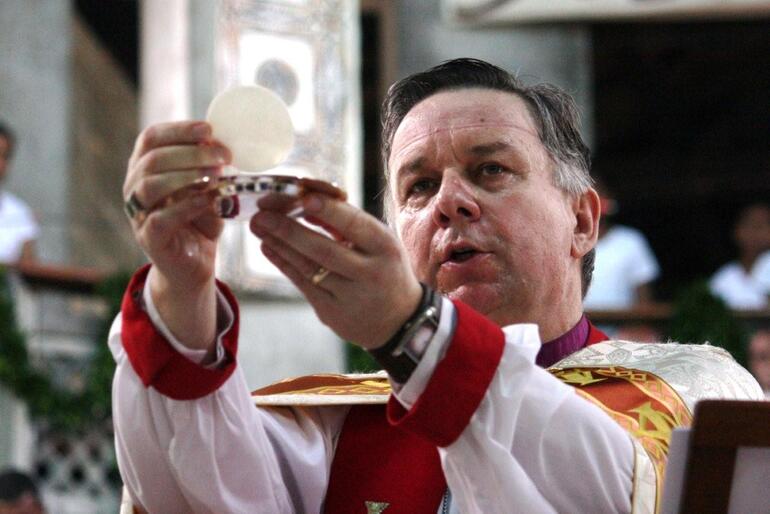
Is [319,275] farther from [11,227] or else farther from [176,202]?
[11,227]

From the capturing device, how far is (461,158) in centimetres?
362

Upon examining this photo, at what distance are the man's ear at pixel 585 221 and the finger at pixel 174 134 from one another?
1.41 metres

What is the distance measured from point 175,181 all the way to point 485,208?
104 cm

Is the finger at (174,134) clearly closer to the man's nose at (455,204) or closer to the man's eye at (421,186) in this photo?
the man's nose at (455,204)

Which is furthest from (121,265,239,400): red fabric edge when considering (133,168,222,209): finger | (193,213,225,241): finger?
(133,168,222,209): finger

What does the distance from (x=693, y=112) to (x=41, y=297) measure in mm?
8418

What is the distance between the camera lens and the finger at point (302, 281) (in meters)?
2.66

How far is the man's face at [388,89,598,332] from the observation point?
11.6 ft

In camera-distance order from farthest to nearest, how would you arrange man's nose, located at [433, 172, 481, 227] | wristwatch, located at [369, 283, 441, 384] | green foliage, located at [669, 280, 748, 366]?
green foliage, located at [669, 280, 748, 366]
man's nose, located at [433, 172, 481, 227]
wristwatch, located at [369, 283, 441, 384]

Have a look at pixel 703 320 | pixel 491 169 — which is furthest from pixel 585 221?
pixel 703 320

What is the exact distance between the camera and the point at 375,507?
3396mm

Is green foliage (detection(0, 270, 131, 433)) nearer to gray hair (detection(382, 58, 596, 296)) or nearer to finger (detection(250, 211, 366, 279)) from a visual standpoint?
gray hair (detection(382, 58, 596, 296))

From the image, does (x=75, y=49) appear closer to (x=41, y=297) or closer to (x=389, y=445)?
(x=41, y=297)

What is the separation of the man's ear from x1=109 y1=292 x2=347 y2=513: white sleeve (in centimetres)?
100
